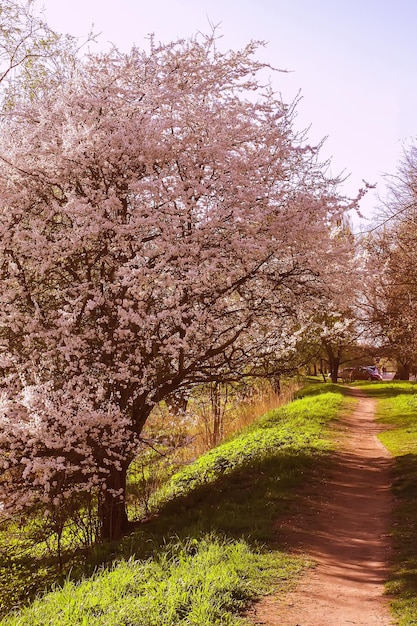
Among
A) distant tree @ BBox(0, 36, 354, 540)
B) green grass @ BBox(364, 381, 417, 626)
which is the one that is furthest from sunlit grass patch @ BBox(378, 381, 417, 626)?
distant tree @ BBox(0, 36, 354, 540)

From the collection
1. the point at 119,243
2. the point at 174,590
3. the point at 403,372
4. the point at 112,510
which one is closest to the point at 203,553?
the point at 174,590

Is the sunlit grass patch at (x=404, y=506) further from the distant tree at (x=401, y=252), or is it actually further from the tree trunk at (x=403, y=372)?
the tree trunk at (x=403, y=372)

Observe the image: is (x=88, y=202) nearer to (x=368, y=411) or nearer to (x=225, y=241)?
(x=225, y=241)

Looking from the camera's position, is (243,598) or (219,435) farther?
(219,435)

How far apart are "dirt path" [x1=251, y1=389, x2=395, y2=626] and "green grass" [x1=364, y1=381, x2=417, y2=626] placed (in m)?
0.15

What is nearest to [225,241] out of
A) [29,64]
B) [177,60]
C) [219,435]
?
[177,60]

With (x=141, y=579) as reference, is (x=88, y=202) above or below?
above

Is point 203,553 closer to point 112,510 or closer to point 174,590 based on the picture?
point 174,590

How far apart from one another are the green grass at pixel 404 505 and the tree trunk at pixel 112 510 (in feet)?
15.2

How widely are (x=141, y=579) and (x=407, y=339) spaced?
1852 cm

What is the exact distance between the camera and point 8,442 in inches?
392

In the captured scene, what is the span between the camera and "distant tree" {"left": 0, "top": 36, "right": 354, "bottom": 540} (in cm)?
1019

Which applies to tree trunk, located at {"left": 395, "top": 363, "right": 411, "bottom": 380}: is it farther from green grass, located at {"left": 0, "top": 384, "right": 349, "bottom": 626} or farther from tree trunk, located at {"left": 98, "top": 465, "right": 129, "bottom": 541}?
tree trunk, located at {"left": 98, "top": 465, "right": 129, "bottom": 541}

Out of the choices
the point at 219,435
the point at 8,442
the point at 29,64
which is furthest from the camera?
the point at 219,435
